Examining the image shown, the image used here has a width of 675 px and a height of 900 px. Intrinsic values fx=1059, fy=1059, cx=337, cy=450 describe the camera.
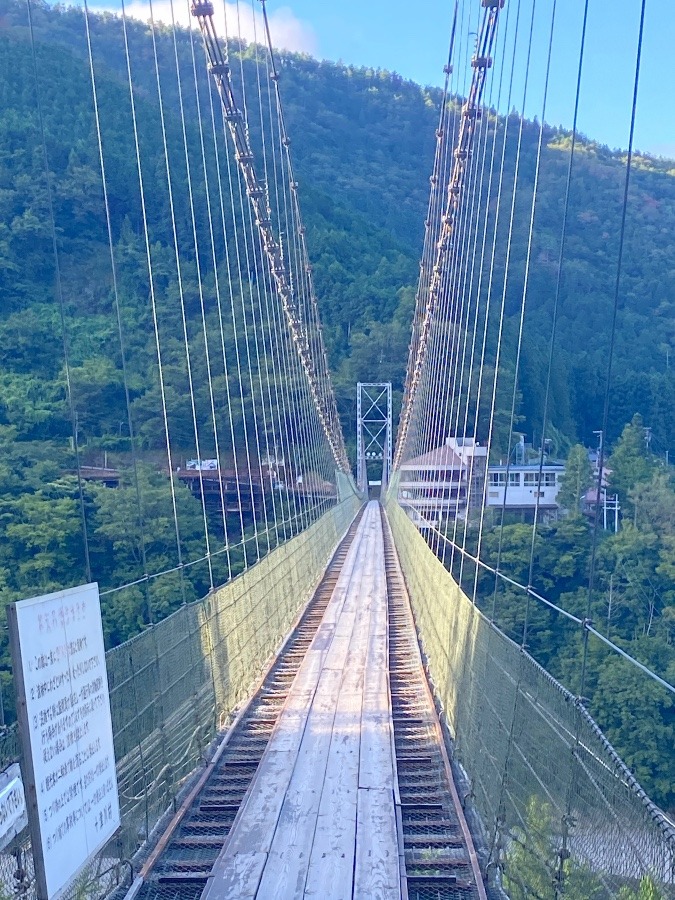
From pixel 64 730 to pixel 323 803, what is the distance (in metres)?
1.78

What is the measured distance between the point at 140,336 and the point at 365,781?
1914cm

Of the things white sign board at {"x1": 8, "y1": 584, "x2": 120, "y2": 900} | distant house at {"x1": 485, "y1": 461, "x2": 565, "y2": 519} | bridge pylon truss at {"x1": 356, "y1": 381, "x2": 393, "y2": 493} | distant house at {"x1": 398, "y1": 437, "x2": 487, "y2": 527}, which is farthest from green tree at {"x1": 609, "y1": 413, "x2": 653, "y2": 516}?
white sign board at {"x1": 8, "y1": 584, "x2": 120, "y2": 900}

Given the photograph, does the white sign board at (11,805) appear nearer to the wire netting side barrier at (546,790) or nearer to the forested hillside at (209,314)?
the wire netting side barrier at (546,790)

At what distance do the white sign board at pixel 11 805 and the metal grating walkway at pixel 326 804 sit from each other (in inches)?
34.4

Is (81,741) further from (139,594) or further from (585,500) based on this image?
(585,500)

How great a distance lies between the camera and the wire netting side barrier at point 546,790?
6.20 ft

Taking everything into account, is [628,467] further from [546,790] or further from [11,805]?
[11,805]

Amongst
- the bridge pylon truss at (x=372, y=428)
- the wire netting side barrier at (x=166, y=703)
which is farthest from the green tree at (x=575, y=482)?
the bridge pylon truss at (x=372, y=428)

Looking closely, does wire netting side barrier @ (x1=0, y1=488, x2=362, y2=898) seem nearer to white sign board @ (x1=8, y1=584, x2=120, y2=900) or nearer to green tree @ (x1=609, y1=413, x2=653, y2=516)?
Answer: white sign board @ (x1=8, y1=584, x2=120, y2=900)

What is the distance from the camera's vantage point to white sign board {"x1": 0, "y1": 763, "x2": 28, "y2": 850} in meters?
1.78

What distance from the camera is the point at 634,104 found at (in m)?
2.68

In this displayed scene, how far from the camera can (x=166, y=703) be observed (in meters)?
3.26

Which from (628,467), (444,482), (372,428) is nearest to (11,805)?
(444,482)

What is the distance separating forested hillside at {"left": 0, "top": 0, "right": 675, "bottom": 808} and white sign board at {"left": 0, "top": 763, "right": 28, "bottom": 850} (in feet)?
16.2
